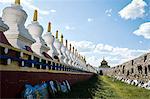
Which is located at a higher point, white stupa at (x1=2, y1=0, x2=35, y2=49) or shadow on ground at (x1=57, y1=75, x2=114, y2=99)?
white stupa at (x1=2, y1=0, x2=35, y2=49)

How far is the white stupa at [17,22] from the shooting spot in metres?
8.13

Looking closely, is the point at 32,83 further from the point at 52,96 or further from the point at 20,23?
the point at 20,23

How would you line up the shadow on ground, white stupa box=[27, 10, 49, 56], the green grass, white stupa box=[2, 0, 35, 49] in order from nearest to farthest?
white stupa box=[2, 0, 35, 49] < the shadow on ground < the green grass < white stupa box=[27, 10, 49, 56]

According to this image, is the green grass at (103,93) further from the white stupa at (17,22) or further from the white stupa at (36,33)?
the white stupa at (17,22)

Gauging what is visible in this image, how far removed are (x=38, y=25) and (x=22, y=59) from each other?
4.42 meters

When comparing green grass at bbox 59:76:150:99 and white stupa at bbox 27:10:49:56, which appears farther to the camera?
white stupa at bbox 27:10:49:56

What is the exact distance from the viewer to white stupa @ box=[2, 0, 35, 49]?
8133 millimetres

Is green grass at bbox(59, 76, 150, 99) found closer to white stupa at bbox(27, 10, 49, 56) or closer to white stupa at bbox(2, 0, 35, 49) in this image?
white stupa at bbox(27, 10, 49, 56)

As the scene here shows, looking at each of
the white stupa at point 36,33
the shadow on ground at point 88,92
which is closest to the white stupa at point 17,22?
the white stupa at point 36,33

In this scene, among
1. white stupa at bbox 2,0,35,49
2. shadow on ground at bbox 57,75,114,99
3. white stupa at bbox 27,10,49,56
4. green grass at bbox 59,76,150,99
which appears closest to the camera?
white stupa at bbox 2,0,35,49

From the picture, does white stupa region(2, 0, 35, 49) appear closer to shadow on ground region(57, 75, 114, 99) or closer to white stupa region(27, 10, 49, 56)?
white stupa region(27, 10, 49, 56)

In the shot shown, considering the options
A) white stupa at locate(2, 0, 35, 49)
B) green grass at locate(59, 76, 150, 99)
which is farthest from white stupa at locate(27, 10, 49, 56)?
green grass at locate(59, 76, 150, 99)

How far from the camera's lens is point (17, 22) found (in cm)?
850

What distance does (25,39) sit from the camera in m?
8.61
